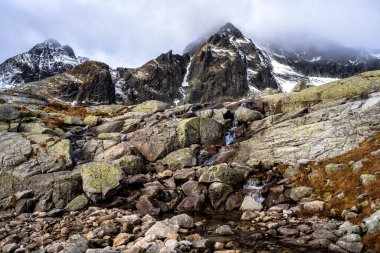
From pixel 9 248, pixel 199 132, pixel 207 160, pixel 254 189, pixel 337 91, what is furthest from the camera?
pixel 337 91

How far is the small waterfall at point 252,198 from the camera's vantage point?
24731mm

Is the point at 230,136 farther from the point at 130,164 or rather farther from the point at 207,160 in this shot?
the point at 130,164

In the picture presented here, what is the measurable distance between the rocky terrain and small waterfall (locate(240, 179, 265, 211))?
81 mm

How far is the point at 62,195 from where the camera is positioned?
26.4 metres

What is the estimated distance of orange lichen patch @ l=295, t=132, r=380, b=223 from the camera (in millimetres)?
20906

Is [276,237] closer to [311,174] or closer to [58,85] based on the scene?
[311,174]

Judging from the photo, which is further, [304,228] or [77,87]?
[77,87]

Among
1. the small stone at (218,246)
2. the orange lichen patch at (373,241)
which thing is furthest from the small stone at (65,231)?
the orange lichen patch at (373,241)

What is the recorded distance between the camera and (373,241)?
1609 cm

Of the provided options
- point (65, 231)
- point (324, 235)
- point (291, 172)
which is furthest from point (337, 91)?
point (65, 231)

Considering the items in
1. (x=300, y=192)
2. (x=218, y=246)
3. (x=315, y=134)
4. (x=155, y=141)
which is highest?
(x=155, y=141)

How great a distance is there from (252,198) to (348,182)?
677cm

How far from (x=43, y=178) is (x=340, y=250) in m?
22.3

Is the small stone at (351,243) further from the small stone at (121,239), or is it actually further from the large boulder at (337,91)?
the large boulder at (337,91)
